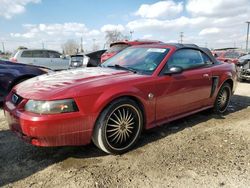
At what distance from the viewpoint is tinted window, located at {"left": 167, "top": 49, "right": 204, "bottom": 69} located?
422 centimetres

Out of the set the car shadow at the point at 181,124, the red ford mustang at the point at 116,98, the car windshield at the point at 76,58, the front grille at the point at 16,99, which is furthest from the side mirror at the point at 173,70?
the car windshield at the point at 76,58

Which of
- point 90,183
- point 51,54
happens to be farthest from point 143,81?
point 51,54

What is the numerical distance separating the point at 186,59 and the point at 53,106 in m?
2.60

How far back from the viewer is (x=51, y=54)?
14.3 m

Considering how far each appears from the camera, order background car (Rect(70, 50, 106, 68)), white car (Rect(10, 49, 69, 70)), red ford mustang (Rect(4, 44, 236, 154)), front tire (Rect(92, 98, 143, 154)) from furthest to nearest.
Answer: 1. white car (Rect(10, 49, 69, 70))
2. background car (Rect(70, 50, 106, 68))
3. front tire (Rect(92, 98, 143, 154))
4. red ford mustang (Rect(4, 44, 236, 154))

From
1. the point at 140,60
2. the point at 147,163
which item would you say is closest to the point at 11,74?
the point at 140,60

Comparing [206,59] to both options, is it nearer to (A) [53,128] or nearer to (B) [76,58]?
(A) [53,128]

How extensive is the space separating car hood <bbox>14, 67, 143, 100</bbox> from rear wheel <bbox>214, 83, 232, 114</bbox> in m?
2.35

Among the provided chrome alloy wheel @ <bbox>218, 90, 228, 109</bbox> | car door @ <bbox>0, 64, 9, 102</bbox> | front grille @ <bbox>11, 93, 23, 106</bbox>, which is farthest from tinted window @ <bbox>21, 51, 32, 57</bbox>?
chrome alloy wheel @ <bbox>218, 90, 228, 109</bbox>

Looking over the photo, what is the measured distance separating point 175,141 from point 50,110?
6.44 feet

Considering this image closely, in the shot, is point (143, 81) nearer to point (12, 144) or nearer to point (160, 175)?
point (160, 175)

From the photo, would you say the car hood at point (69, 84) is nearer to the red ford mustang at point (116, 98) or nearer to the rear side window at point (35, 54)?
the red ford mustang at point (116, 98)

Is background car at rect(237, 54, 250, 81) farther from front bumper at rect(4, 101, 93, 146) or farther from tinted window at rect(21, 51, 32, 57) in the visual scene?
tinted window at rect(21, 51, 32, 57)

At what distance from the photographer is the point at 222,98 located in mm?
5402
